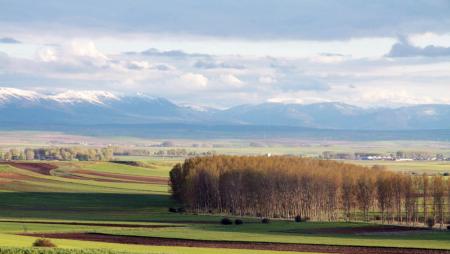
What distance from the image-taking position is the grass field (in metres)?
86.1

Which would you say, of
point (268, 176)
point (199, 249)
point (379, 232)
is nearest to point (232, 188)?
point (268, 176)

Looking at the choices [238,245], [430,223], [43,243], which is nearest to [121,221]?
[238,245]

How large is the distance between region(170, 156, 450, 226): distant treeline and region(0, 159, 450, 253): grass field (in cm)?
781

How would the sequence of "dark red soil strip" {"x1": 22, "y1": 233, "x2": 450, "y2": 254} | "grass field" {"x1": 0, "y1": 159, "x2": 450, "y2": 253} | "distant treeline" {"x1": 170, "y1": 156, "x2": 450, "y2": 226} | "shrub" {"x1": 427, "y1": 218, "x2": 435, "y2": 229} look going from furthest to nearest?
"distant treeline" {"x1": 170, "y1": 156, "x2": 450, "y2": 226} → "shrub" {"x1": 427, "y1": 218, "x2": 435, "y2": 229} → "grass field" {"x1": 0, "y1": 159, "x2": 450, "y2": 253} → "dark red soil strip" {"x1": 22, "y1": 233, "x2": 450, "y2": 254}

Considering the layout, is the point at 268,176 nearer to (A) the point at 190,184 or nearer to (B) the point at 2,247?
(A) the point at 190,184

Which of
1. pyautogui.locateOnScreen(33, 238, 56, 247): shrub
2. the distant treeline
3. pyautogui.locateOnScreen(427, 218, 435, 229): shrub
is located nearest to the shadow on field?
the distant treeline

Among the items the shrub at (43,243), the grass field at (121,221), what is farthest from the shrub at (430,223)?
the shrub at (43,243)

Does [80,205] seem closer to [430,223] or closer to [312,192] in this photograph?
[312,192]

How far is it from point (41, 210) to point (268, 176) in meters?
32.8

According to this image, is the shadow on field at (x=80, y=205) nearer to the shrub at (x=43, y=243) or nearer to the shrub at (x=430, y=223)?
the shrub at (x=430, y=223)

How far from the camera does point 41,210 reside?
132625 mm

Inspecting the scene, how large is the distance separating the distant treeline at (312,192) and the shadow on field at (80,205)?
7.73 meters

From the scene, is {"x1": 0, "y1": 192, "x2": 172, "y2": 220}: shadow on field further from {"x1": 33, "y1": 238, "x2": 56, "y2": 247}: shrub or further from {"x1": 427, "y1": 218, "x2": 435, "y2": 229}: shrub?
{"x1": 33, "y1": 238, "x2": 56, "y2": 247}: shrub

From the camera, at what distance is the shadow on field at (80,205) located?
12444cm
